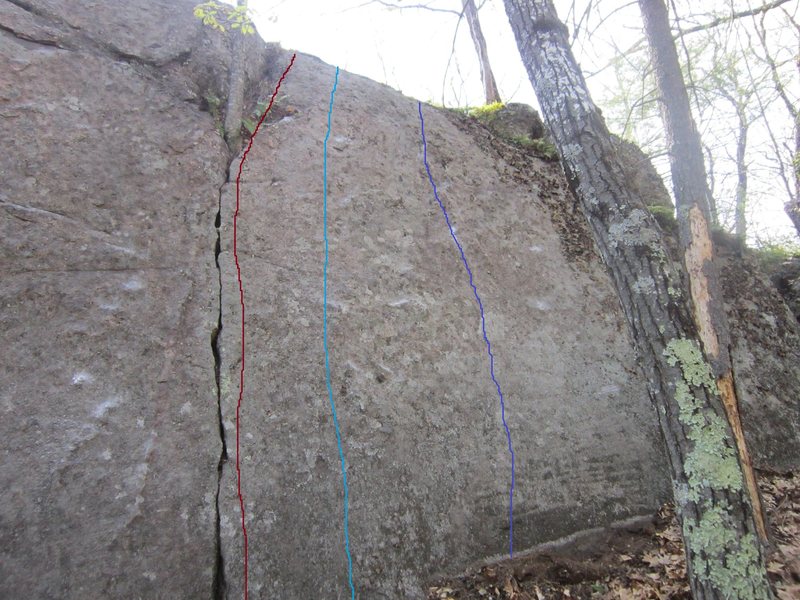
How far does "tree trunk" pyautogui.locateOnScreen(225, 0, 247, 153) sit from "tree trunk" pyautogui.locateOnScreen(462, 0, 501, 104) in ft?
12.0

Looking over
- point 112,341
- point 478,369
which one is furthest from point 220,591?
point 478,369

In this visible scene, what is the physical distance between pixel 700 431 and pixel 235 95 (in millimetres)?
3711

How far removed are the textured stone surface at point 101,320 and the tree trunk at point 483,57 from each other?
4700mm

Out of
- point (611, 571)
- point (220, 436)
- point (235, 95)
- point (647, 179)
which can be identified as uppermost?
point (235, 95)

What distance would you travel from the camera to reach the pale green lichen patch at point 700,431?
222 cm

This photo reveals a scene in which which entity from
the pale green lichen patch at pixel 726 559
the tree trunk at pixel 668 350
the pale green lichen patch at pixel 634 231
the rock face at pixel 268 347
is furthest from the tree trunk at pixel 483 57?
the pale green lichen patch at pixel 726 559

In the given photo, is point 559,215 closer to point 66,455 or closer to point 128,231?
point 128,231

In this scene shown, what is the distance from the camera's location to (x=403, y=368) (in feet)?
10.9

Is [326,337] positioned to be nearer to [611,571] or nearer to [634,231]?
[634,231]

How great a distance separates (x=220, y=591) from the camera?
2445 millimetres

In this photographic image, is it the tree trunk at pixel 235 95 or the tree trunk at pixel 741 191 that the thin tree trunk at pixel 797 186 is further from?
the tree trunk at pixel 235 95

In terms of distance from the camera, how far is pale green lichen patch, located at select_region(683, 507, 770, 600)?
2119mm

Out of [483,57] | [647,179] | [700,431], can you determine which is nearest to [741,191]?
[647,179]

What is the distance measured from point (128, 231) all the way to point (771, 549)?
14.1ft
